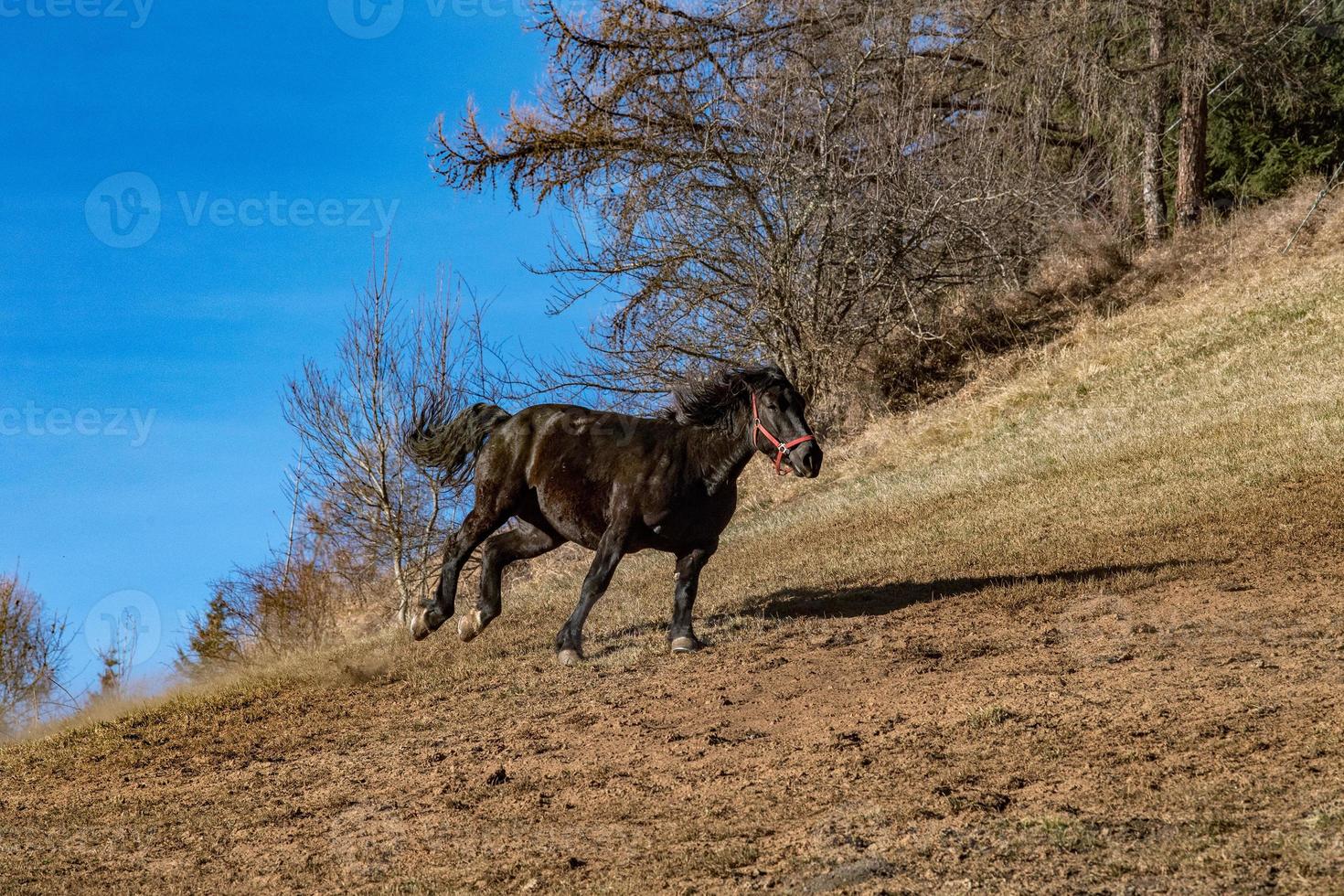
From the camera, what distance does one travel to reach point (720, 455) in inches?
397

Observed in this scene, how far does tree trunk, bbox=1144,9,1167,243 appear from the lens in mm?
28109

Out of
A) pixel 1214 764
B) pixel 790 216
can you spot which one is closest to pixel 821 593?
pixel 1214 764

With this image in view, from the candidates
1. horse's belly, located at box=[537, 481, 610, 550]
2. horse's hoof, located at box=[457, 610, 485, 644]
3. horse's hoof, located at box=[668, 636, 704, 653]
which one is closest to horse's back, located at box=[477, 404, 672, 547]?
horse's belly, located at box=[537, 481, 610, 550]

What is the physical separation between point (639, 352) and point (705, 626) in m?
15.7

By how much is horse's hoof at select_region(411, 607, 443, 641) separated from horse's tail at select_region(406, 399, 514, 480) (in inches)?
64.8

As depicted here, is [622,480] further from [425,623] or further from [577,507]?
[425,623]

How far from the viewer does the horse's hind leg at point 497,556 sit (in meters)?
10.5

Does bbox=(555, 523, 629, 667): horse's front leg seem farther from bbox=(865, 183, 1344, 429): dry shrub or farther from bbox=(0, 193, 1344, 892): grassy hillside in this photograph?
bbox=(865, 183, 1344, 429): dry shrub

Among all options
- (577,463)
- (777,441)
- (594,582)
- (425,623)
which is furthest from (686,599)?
(425,623)

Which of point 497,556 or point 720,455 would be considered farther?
point 497,556

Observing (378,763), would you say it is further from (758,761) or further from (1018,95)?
(1018,95)

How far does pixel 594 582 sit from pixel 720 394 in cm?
194

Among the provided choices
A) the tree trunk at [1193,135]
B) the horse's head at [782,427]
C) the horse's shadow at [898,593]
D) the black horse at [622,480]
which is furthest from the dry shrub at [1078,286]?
the horse's head at [782,427]

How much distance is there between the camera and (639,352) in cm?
2645
